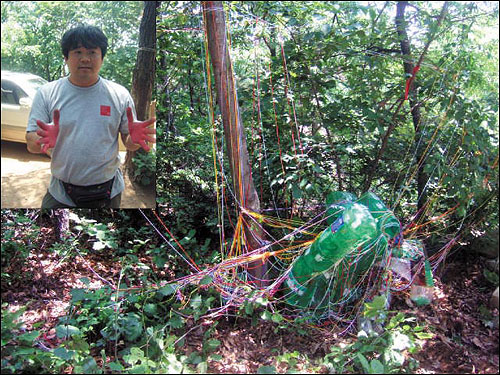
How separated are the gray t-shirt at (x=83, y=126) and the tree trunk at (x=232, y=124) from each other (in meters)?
0.70

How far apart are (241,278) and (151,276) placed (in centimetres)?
86

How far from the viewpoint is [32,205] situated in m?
2.88

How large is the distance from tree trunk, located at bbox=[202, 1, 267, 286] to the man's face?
849mm

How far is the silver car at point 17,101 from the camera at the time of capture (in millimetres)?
2658

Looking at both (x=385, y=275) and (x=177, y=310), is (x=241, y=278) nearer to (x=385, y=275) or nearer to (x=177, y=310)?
(x=177, y=310)

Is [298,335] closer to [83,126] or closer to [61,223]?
[83,126]

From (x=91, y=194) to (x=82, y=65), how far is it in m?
0.91

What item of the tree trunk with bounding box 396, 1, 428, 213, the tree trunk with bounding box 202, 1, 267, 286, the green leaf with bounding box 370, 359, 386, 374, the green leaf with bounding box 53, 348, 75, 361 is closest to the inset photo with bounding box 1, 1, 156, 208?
the tree trunk with bounding box 202, 1, 267, 286

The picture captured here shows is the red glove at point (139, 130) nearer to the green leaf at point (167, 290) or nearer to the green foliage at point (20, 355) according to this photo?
the green leaf at point (167, 290)

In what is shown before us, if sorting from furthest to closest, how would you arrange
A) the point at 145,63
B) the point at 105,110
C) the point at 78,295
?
the point at 145,63 → the point at 105,110 → the point at 78,295

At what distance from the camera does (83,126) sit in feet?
9.34

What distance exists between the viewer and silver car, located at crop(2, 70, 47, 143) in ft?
8.72

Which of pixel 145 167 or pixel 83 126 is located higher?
pixel 83 126

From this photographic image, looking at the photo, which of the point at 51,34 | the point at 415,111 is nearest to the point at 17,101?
the point at 51,34
